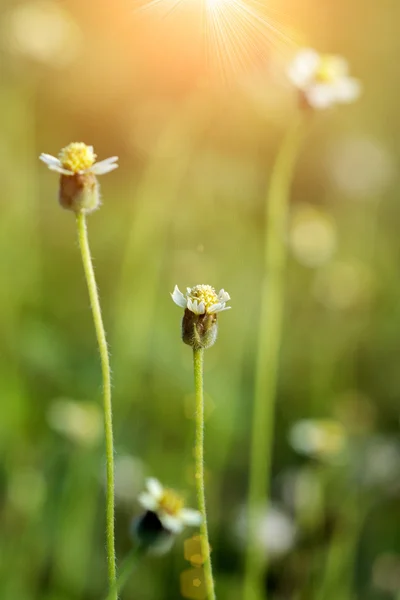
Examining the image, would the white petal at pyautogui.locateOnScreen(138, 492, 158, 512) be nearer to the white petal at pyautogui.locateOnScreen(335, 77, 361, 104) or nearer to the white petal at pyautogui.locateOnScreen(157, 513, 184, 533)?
the white petal at pyautogui.locateOnScreen(157, 513, 184, 533)

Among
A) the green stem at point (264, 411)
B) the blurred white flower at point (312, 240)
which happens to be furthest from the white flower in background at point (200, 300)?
the blurred white flower at point (312, 240)

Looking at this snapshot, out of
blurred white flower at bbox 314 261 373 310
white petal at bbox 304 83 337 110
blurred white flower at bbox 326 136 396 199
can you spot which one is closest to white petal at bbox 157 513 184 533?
white petal at bbox 304 83 337 110

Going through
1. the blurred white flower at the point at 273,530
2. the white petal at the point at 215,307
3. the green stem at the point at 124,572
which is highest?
the white petal at the point at 215,307

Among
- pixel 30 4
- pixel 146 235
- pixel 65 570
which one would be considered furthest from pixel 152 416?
pixel 30 4

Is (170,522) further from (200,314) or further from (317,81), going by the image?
(317,81)

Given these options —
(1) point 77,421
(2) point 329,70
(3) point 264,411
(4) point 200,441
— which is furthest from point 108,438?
(3) point 264,411

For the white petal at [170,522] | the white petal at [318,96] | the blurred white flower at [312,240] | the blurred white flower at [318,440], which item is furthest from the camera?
the blurred white flower at [312,240]

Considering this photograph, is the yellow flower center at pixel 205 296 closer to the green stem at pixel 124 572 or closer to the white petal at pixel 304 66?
the green stem at pixel 124 572

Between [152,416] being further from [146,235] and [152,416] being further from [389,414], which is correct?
[146,235]
